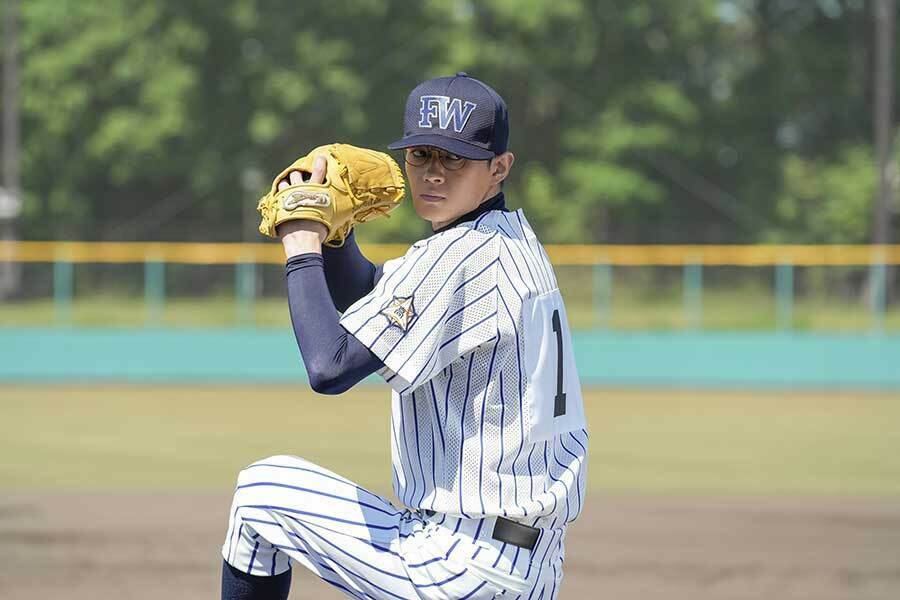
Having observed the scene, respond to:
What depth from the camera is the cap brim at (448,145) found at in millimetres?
3061

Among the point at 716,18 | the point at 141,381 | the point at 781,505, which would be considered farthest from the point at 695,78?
the point at 781,505

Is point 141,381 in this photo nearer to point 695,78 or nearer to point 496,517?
point 496,517

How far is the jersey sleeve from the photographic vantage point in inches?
115

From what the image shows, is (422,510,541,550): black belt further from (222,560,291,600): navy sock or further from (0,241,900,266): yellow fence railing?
(0,241,900,266): yellow fence railing

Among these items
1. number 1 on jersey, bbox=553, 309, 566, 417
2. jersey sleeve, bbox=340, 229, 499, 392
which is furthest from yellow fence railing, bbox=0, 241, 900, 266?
jersey sleeve, bbox=340, 229, 499, 392

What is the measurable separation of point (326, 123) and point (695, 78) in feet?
31.4

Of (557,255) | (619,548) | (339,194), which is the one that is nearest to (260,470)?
(339,194)

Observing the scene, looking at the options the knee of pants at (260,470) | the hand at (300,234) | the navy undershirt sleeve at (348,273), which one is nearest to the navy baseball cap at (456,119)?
the hand at (300,234)

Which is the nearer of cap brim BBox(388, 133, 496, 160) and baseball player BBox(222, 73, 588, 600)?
baseball player BBox(222, 73, 588, 600)

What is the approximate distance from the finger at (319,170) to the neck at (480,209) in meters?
0.29

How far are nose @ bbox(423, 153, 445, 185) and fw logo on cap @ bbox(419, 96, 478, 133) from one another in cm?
8

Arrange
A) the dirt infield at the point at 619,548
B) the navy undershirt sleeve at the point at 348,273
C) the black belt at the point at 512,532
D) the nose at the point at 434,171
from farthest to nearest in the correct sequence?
1. the dirt infield at the point at 619,548
2. the navy undershirt sleeve at the point at 348,273
3. the nose at the point at 434,171
4. the black belt at the point at 512,532

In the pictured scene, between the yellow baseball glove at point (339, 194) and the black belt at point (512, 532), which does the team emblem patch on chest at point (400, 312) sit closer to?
the yellow baseball glove at point (339, 194)

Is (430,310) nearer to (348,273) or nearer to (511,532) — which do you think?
(511,532)
